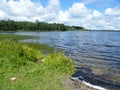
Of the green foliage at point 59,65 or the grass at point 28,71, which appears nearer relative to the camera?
the grass at point 28,71

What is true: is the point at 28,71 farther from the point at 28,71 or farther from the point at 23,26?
the point at 23,26

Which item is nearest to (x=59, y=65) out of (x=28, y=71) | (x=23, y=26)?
(x=28, y=71)

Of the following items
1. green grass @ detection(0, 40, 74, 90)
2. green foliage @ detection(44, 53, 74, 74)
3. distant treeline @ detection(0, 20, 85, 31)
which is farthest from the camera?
distant treeline @ detection(0, 20, 85, 31)

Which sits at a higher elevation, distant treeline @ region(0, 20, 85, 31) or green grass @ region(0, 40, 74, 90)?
green grass @ region(0, 40, 74, 90)

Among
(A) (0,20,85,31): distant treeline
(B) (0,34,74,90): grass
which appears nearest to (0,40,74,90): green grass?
(B) (0,34,74,90): grass

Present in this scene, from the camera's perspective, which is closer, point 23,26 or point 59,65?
point 59,65

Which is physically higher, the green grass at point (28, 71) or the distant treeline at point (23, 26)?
the green grass at point (28, 71)

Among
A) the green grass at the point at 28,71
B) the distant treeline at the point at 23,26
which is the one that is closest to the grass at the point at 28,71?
the green grass at the point at 28,71

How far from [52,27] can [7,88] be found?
582 feet

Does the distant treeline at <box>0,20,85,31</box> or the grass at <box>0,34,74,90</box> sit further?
the distant treeline at <box>0,20,85,31</box>

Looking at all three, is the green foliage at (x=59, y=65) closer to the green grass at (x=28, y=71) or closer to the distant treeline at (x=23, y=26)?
the green grass at (x=28, y=71)

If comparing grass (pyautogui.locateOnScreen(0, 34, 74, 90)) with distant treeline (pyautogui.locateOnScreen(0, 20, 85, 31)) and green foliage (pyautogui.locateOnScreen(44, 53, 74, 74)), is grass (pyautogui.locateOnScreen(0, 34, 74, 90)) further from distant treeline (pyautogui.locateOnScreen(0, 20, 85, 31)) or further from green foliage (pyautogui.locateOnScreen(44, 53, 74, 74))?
distant treeline (pyautogui.locateOnScreen(0, 20, 85, 31))

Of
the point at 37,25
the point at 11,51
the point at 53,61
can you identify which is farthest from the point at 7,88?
the point at 37,25

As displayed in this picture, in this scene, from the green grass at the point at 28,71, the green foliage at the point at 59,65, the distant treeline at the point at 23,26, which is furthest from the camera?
the distant treeline at the point at 23,26
